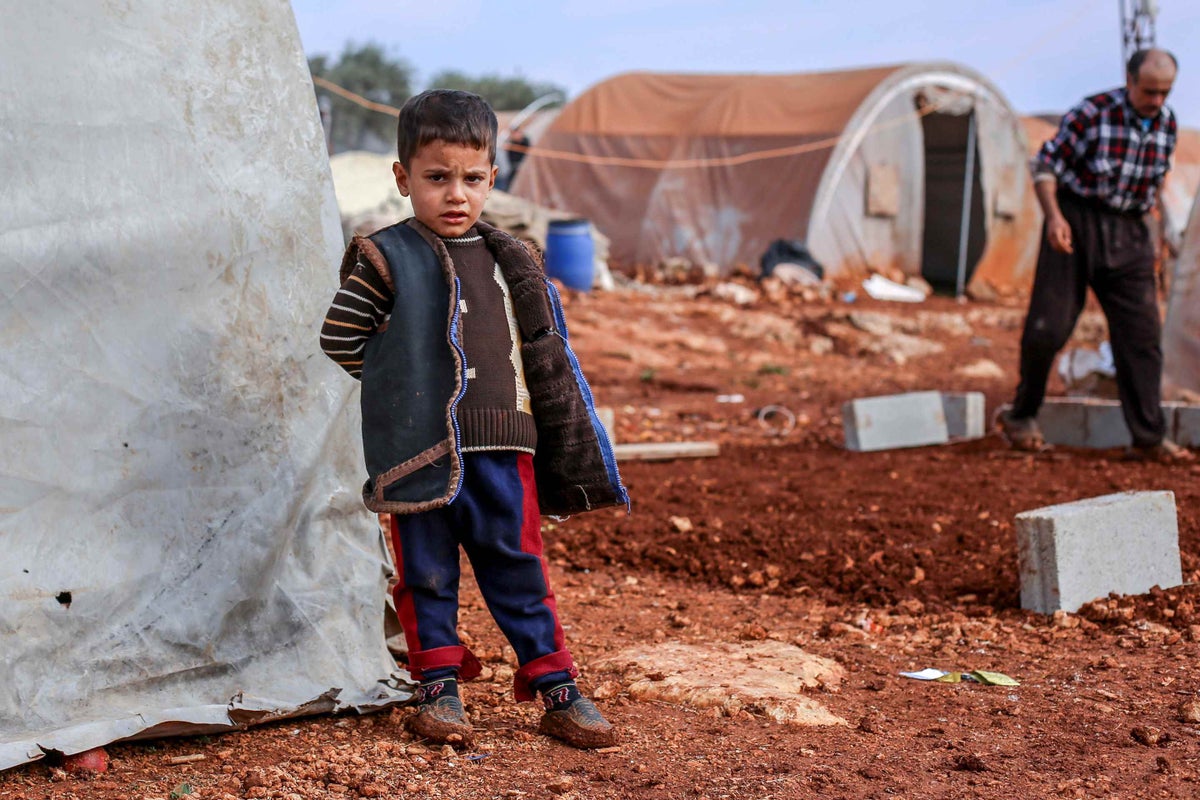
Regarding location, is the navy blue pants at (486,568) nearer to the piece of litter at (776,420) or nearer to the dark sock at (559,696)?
the dark sock at (559,696)

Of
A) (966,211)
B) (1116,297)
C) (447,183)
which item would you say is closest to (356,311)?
(447,183)

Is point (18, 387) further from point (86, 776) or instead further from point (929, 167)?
point (929, 167)

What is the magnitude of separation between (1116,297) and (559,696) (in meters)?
4.58

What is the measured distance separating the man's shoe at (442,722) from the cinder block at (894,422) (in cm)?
461

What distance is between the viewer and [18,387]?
109 inches

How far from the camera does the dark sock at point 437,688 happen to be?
9.33 feet

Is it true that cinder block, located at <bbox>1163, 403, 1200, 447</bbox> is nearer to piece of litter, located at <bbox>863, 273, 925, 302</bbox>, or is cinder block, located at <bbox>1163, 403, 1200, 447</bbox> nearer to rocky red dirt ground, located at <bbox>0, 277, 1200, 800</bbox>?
rocky red dirt ground, located at <bbox>0, 277, 1200, 800</bbox>

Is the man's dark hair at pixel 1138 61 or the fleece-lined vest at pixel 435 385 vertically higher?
the man's dark hair at pixel 1138 61

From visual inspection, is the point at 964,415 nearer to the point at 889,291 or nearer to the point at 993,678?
the point at 993,678

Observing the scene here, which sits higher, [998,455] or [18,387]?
[18,387]

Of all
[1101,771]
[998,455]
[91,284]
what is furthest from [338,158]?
[1101,771]

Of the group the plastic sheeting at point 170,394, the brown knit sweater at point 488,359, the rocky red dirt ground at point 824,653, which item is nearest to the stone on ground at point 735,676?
the rocky red dirt ground at point 824,653

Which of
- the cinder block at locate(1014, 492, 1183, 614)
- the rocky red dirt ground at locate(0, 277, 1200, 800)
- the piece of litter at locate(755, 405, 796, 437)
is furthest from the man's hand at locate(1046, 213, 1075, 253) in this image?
the piece of litter at locate(755, 405, 796, 437)

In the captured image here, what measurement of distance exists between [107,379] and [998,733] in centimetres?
221
